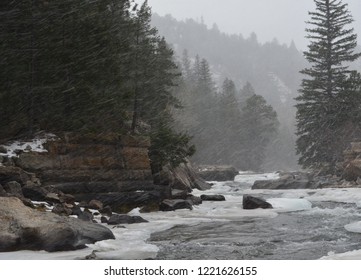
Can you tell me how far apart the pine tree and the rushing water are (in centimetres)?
1956

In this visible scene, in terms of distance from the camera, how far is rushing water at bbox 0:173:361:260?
817cm

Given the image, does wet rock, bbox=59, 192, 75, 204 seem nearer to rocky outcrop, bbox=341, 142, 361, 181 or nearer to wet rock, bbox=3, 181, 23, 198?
wet rock, bbox=3, 181, 23, 198

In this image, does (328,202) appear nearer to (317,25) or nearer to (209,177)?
(317,25)

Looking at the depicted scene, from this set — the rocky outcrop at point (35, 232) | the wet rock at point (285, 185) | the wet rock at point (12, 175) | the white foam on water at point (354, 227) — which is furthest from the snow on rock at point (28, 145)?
the wet rock at point (285, 185)

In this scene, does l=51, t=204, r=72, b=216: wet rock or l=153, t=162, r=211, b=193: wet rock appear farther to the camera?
l=153, t=162, r=211, b=193: wet rock

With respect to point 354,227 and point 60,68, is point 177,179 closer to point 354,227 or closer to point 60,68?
point 60,68

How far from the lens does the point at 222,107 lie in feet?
246

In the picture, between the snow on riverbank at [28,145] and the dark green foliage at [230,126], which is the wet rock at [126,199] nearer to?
the snow on riverbank at [28,145]

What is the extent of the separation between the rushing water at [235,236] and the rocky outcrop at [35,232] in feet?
0.85

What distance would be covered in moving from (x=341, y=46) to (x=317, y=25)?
3.21 meters

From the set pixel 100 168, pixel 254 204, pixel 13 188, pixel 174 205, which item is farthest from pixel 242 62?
pixel 13 188

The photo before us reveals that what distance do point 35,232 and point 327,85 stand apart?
33.9 meters

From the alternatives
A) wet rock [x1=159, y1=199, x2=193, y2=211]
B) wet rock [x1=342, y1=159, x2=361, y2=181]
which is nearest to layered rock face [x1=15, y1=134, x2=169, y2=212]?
wet rock [x1=159, y1=199, x2=193, y2=211]

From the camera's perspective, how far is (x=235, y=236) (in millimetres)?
10750
